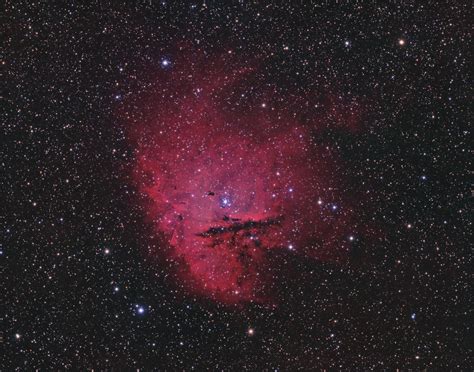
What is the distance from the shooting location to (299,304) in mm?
1220

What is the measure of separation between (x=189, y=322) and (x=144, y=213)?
1.33 ft

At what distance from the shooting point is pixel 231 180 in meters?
1.18

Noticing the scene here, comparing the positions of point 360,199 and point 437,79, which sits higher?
point 437,79

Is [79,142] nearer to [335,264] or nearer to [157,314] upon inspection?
[157,314]

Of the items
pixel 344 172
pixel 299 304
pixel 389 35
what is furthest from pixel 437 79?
pixel 299 304

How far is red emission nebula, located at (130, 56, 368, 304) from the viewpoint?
116cm

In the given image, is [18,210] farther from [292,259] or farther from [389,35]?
[389,35]

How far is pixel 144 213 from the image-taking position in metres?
1.17

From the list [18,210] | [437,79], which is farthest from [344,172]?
[18,210]

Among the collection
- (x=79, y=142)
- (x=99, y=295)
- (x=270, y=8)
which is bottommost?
(x=99, y=295)

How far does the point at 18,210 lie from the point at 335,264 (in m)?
1.08

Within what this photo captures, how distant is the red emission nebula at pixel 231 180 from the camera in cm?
116

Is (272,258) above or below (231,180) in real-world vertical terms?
below

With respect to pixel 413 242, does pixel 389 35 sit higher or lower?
higher
